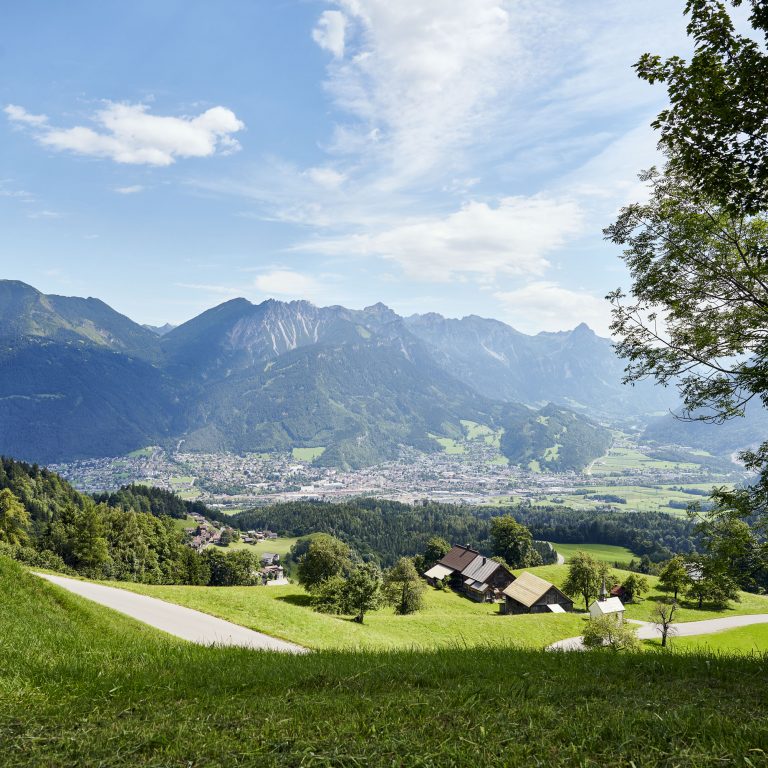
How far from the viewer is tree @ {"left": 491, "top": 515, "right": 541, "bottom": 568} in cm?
9269

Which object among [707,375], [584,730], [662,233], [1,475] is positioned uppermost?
[662,233]

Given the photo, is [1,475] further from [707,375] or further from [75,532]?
[707,375]

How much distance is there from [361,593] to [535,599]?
35.0 metres

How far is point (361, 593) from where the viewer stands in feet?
119

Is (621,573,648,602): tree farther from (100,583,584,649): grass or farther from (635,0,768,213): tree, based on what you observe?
(635,0,768,213): tree

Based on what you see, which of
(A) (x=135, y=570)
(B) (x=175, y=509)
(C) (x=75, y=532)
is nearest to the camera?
(C) (x=75, y=532)

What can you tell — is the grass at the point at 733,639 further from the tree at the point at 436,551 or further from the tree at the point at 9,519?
the tree at the point at 9,519

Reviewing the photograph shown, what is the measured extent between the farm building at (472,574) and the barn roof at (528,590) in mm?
6449

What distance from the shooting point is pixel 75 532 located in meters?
52.5

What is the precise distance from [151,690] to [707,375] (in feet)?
48.1

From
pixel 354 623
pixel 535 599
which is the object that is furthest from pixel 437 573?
pixel 354 623

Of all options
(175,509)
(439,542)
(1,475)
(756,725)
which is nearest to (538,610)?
(439,542)

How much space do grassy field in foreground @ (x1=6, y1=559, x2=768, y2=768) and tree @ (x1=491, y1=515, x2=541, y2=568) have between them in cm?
8922

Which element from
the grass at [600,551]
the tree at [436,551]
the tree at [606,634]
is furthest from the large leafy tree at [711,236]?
the grass at [600,551]
